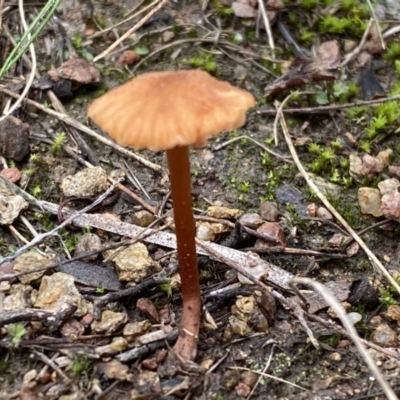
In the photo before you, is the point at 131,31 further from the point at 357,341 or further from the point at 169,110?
Answer: the point at 357,341

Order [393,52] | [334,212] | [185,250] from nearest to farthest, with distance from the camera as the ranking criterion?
[185,250] < [334,212] < [393,52]

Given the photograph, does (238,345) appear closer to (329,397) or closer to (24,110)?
(329,397)

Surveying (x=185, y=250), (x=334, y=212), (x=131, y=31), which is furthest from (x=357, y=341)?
(x=131, y=31)

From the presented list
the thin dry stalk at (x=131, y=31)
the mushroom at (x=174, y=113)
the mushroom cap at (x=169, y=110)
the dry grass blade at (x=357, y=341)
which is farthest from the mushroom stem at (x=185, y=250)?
the thin dry stalk at (x=131, y=31)

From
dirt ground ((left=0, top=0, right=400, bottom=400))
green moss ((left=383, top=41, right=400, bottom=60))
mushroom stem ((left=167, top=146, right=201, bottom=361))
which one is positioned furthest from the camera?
green moss ((left=383, top=41, right=400, bottom=60))

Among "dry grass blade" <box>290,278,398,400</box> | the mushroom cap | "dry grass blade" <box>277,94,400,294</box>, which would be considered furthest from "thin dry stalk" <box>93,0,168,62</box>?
"dry grass blade" <box>290,278,398,400</box>

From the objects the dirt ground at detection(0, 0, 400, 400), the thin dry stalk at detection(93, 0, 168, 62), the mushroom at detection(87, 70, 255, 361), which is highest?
the mushroom at detection(87, 70, 255, 361)

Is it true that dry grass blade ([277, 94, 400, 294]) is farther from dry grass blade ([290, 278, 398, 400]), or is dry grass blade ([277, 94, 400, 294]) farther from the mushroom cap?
the mushroom cap
